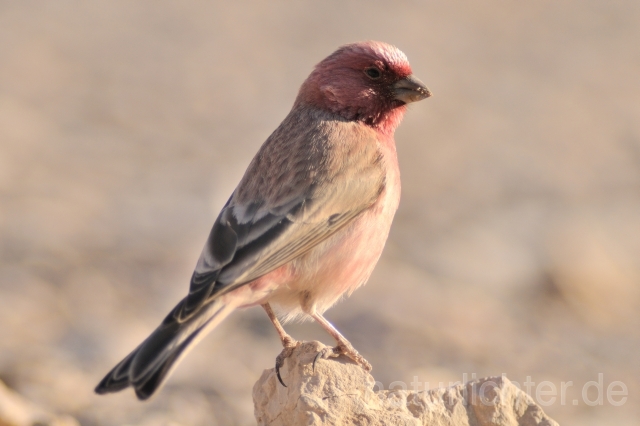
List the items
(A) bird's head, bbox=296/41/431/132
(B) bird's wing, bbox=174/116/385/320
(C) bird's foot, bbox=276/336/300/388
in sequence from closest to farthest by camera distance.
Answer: (B) bird's wing, bbox=174/116/385/320 → (C) bird's foot, bbox=276/336/300/388 → (A) bird's head, bbox=296/41/431/132

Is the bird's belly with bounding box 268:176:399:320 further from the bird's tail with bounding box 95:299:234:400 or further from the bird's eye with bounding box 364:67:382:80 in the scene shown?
the bird's eye with bounding box 364:67:382:80

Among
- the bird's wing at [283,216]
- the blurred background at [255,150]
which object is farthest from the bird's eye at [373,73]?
the blurred background at [255,150]

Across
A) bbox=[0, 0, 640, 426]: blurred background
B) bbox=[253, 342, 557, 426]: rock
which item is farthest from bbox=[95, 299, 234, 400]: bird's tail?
bbox=[0, 0, 640, 426]: blurred background

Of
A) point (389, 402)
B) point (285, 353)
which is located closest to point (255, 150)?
point (285, 353)

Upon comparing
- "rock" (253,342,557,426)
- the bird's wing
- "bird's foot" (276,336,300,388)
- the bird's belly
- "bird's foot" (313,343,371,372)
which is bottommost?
"rock" (253,342,557,426)

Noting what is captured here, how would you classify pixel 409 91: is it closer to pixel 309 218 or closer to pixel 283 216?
pixel 309 218

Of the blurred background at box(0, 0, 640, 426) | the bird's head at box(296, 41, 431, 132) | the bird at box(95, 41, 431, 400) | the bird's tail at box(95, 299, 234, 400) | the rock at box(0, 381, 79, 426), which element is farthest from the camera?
the blurred background at box(0, 0, 640, 426)

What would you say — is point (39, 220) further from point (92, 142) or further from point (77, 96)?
point (77, 96)
